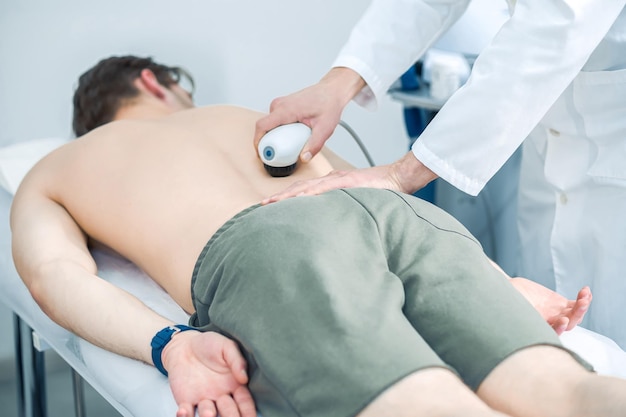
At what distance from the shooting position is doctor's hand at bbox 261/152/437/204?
1305mm

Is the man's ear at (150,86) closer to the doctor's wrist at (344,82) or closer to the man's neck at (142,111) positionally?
the man's neck at (142,111)

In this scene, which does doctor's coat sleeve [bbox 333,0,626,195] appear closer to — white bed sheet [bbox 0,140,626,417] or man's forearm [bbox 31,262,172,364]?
white bed sheet [bbox 0,140,626,417]

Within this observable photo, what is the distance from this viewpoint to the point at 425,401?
0.93 meters

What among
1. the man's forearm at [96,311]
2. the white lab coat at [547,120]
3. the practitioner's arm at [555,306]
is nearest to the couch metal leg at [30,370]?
the man's forearm at [96,311]

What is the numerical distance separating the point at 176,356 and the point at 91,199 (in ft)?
1.58

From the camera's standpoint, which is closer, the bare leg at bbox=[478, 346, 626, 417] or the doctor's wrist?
the bare leg at bbox=[478, 346, 626, 417]

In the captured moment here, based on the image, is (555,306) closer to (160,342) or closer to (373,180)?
(373,180)

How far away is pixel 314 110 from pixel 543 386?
75 centimetres

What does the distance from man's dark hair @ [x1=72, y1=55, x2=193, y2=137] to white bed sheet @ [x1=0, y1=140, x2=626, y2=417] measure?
38 cm

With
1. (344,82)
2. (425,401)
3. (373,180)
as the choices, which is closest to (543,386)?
(425,401)

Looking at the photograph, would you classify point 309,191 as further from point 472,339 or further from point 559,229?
point 559,229

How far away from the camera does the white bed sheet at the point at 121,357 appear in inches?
46.5

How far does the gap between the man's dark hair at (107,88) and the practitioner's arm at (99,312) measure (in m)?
0.42

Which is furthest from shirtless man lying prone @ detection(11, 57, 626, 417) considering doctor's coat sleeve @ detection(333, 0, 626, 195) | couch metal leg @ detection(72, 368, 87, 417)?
A: couch metal leg @ detection(72, 368, 87, 417)
